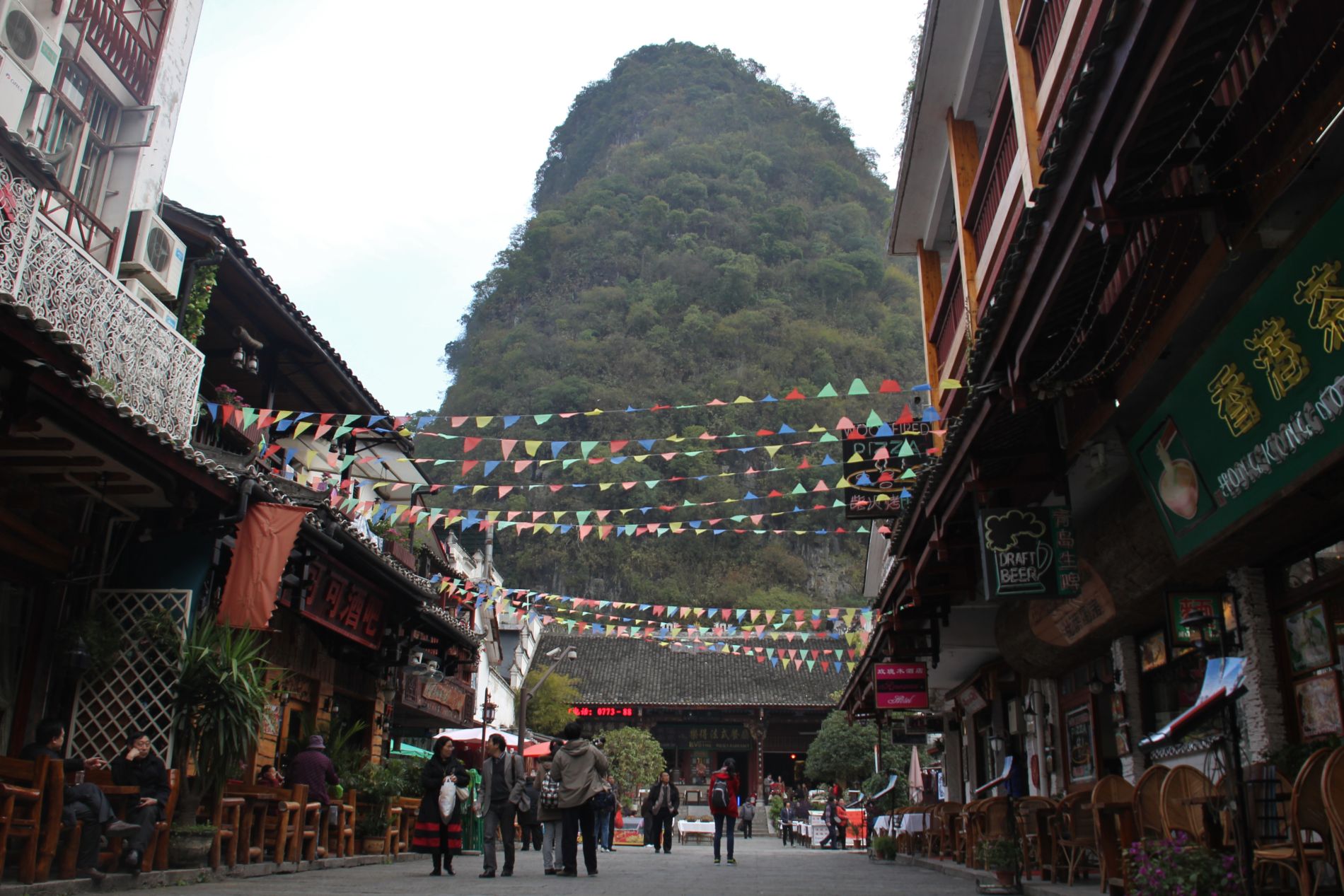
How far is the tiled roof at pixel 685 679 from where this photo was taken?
42.0 m

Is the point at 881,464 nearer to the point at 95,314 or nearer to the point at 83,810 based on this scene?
the point at 95,314

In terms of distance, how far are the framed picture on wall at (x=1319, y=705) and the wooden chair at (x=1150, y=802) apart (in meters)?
0.96

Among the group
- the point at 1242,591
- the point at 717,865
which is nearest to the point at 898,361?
the point at 717,865

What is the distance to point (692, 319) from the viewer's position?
284ft

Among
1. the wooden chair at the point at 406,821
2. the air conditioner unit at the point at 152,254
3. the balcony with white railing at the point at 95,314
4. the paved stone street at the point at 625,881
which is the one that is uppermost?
the air conditioner unit at the point at 152,254

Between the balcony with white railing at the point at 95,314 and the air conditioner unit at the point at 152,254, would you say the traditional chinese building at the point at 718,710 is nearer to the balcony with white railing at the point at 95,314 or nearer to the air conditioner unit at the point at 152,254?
the air conditioner unit at the point at 152,254

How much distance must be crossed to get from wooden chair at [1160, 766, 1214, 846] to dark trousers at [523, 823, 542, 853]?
14836 millimetres

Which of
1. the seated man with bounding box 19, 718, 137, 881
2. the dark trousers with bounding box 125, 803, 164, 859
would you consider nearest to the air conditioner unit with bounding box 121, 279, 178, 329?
the seated man with bounding box 19, 718, 137, 881

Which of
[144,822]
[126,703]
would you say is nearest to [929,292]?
[126,703]

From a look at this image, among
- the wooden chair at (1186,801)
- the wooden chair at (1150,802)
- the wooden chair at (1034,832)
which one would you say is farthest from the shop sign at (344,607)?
the wooden chair at (1186,801)

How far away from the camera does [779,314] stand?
289 feet

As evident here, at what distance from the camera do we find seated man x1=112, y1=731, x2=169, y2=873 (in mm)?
8148

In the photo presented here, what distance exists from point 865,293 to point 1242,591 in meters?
86.8

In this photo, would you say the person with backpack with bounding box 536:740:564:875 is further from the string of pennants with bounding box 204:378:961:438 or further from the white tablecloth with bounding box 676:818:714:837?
the white tablecloth with bounding box 676:818:714:837
